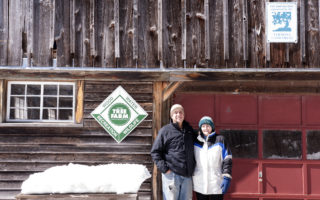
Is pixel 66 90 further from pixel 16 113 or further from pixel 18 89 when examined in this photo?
pixel 16 113

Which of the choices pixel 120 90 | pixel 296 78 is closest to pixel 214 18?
pixel 296 78

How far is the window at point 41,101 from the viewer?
18.5 feet

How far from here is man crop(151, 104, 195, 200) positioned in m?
4.30

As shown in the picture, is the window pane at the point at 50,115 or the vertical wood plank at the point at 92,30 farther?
the window pane at the point at 50,115

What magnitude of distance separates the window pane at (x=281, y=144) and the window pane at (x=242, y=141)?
0.68ft

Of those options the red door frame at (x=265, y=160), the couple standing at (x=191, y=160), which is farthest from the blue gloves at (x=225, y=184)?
the red door frame at (x=265, y=160)

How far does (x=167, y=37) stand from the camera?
551cm

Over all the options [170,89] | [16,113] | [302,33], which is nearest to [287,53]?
[302,33]

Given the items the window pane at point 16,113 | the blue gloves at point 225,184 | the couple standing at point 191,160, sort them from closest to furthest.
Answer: the blue gloves at point 225,184 < the couple standing at point 191,160 < the window pane at point 16,113

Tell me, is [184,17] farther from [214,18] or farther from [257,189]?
[257,189]

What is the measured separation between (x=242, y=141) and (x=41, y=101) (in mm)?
3862

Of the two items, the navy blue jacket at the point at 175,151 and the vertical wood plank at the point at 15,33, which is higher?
the vertical wood plank at the point at 15,33

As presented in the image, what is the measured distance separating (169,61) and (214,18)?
1.14m

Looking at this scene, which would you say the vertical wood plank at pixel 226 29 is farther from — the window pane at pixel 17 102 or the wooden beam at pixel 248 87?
the window pane at pixel 17 102
